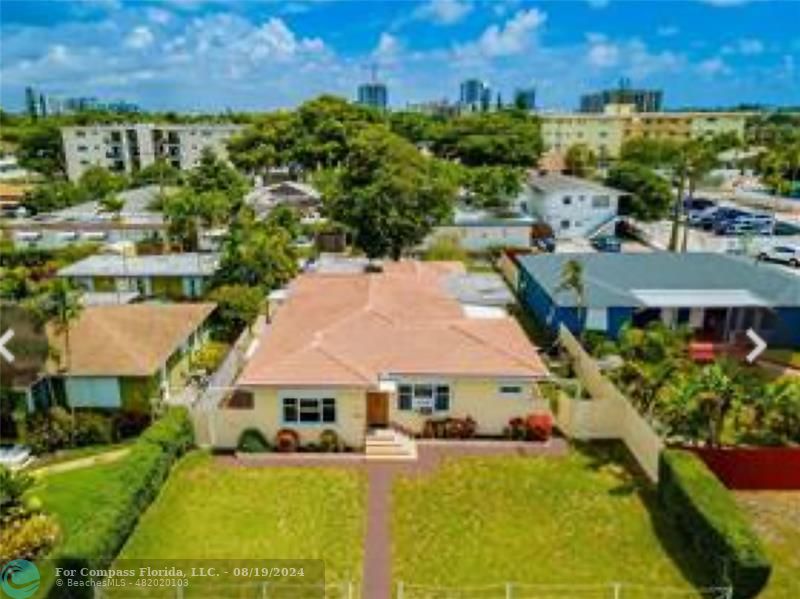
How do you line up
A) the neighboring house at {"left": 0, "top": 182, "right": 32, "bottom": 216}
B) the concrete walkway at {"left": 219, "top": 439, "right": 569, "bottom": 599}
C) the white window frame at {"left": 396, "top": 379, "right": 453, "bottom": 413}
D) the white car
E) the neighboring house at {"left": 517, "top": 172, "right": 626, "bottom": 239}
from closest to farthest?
the concrete walkway at {"left": 219, "top": 439, "right": 569, "bottom": 599} → the white window frame at {"left": 396, "top": 379, "right": 453, "bottom": 413} → the white car → the neighboring house at {"left": 517, "top": 172, "right": 626, "bottom": 239} → the neighboring house at {"left": 0, "top": 182, "right": 32, "bottom": 216}

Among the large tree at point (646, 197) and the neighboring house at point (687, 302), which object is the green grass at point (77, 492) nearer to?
the neighboring house at point (687, 302)

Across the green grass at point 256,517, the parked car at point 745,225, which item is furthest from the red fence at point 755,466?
the parked car at point 745,225

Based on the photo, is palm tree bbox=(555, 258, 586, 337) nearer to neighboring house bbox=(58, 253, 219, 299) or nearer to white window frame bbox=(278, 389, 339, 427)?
white window frame bbox=(278, 389, 339, 427)

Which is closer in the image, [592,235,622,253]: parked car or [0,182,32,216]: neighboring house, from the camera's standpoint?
[592,235,622,253]: parked car

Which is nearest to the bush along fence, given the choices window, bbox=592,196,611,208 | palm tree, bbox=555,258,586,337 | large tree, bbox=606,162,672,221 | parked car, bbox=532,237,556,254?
palm tree, bbox=555,258,586,337

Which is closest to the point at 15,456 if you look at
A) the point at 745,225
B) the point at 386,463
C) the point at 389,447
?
the point at 386,463

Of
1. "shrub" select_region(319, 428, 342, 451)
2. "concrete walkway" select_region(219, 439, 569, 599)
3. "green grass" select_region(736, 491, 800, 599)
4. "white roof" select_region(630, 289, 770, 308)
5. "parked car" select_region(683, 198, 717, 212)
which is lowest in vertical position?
"concrete walkway" select_region(219, 439, 569, 599)

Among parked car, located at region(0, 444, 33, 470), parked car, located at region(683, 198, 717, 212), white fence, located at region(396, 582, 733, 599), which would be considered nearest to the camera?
white fence, located at region(396, 582, 733, 599)
